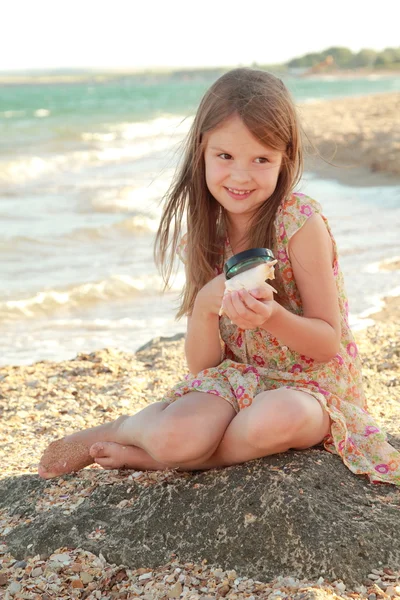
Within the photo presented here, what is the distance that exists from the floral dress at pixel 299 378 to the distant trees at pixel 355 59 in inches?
3593

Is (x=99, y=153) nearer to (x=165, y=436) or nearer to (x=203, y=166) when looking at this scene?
(x=203, y=166)

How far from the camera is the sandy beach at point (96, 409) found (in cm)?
225

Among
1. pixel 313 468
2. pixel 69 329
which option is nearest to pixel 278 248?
pixel 313 468

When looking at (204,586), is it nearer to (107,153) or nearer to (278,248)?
(278,248)

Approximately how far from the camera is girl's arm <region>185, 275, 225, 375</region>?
276cm

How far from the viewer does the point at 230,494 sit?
96.7 inches

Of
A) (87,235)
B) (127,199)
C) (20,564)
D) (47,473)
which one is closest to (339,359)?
(47,473)

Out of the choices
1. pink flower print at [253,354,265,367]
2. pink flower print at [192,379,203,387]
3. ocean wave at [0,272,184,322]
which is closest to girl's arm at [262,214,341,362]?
pink flower print at [253,354,265,367]

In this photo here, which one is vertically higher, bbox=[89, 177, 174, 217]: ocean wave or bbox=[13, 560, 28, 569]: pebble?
bbox=[13, 560, 28, 569]: pebble

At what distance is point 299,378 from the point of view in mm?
2754

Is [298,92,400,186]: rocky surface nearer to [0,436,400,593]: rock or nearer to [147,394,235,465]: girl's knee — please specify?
[147,394,235,465]: girl's knee

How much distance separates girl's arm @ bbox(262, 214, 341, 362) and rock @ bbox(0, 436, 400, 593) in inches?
14.3

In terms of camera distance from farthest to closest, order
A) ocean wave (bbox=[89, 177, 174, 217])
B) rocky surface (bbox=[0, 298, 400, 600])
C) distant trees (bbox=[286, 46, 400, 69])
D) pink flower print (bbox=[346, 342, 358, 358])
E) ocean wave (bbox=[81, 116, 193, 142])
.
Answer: distant trees (bbox=[286, 46, 400, 69])
ocean wave (bbox=[81, 116, 193, 142])
ocean wave (bbox=[89, 177, 174, 217])
pink flower print (bbox=[346, 342, 358, 358])
rocky surface (bbox=[0, 298, 400, 600])

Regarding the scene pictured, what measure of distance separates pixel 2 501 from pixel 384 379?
2092 mm
